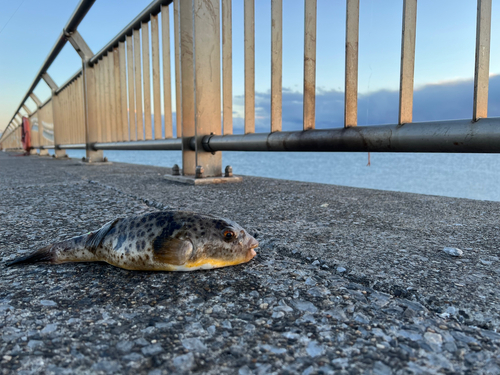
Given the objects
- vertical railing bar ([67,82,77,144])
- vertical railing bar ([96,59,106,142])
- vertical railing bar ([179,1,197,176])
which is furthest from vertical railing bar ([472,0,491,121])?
vertical railing bar ([67,82,77,144])

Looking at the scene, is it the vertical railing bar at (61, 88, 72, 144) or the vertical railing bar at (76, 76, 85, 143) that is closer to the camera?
the vertical railing bar at (76, 76, 85, 143)

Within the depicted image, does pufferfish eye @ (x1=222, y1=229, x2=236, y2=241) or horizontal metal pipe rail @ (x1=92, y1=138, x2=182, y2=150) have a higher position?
horizontal metal pipe rail @ (x1=92, y1=138, x2=182, y2=150)

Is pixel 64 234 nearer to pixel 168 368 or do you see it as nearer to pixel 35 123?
pixel 168 368

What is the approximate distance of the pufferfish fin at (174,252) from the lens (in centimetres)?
103

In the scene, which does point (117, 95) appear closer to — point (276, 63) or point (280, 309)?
point (276, 63)

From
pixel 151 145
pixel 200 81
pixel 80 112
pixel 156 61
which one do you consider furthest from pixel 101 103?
pixel 200 81

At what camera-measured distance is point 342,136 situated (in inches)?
92.4

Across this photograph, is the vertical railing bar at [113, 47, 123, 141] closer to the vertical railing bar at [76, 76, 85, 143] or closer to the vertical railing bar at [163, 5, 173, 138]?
the vertical railing bar at [163, 5, 173, 138]

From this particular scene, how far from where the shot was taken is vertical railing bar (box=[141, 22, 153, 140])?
510 cm

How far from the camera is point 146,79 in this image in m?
5.24

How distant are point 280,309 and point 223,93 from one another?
306cm

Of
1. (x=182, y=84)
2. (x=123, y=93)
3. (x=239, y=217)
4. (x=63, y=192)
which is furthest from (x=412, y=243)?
(x=123, y=93)

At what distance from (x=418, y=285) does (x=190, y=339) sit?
2.09ft

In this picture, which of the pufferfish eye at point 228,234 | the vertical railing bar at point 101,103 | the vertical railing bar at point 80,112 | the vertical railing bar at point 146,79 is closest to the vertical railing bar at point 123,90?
the vertical railing bar at point 146,79
